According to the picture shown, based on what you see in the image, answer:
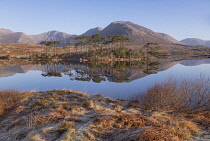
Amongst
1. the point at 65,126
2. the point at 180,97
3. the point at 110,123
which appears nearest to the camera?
the point at 65,126

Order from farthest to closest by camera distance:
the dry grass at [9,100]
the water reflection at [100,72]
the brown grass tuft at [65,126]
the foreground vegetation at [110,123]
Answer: the water reflection at [100,72] < the dry grass at [9,100] < the brown grass tuft at [65,126] < the foreground vegetation at [110,123]

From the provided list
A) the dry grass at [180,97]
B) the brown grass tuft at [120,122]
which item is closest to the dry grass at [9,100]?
the brown grass tuft at [120,122]

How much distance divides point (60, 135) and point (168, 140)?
4317mm

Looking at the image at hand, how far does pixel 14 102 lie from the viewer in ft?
40.5

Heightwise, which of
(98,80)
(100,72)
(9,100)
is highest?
(9,100)

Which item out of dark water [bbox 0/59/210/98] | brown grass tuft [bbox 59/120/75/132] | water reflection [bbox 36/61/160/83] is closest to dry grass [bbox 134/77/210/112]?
dark water [bbox 0/59/210/98]

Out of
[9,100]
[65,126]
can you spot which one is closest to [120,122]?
[65,126]

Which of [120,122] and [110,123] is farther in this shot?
[120,122]

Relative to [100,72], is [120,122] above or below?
above

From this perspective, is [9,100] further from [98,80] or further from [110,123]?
[98,80]

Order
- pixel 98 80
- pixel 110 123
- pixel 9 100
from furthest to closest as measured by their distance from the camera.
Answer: pixel 98 80, pixel 9 100, pixel 110 123

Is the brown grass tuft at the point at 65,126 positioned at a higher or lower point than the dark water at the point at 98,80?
higher

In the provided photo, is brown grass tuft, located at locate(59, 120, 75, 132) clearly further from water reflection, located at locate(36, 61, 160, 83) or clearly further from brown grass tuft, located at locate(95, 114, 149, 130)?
water reflection, located at locate(36, 61, 160, 83)

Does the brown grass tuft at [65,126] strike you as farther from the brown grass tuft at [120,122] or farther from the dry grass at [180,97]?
the dry grass at [180,97]
